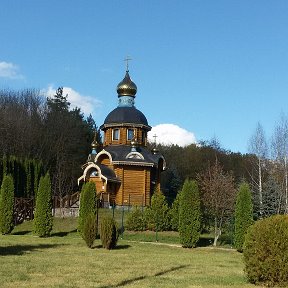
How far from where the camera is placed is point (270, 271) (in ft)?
30.8

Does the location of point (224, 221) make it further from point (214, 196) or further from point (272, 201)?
point (272, 201)

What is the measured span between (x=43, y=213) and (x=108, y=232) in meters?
7.43

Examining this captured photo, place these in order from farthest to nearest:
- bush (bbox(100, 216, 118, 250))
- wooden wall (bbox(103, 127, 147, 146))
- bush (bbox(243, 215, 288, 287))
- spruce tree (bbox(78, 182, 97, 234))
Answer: wooden wall (bbox(103, 127, 147, 146)) < spruce tree (bbox(78, 182, 97, 234)) < bush (bbox(100, 216, 118, 250)) < bush (bbox(243, 215, 288, 287))

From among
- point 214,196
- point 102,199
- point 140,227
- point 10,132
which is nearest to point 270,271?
point 214,196

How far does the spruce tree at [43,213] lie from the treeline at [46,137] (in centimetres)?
1800

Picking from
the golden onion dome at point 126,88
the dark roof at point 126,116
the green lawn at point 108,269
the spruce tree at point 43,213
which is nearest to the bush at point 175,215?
the spruce tree at point 43,213

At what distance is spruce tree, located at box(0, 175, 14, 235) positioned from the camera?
2498cm

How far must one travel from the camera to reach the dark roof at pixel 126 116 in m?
38.6

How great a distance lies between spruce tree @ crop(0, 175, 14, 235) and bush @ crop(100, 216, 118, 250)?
9125 millimetres

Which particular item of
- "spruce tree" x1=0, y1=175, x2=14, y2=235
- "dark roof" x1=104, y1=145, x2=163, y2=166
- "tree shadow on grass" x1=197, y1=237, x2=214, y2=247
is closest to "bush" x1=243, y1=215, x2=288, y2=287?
"tree shadow on grass" x1=197, y1=237, x2=214, y2=247

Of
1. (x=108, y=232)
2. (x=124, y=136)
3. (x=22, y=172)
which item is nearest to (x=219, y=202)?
(x=108, y=232)

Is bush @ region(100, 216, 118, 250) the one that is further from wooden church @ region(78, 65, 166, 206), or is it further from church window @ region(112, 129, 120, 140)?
church window @ region(112, 129, 120, 140)

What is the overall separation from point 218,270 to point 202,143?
5674cm

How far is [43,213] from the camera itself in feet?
78.9
